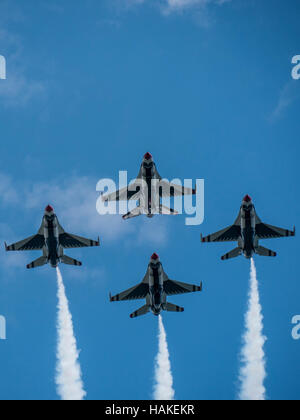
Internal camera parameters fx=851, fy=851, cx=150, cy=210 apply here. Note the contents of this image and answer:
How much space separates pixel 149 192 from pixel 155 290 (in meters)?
16.5

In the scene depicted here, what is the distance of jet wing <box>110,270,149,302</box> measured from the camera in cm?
13250

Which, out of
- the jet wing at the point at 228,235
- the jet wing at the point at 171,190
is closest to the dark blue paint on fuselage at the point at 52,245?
the jet wing at the point at 171,190

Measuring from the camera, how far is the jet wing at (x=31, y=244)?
133 meters

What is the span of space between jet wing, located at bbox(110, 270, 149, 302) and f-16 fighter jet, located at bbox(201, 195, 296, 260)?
12125mm

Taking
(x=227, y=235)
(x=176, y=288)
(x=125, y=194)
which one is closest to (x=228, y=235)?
(x=227, y=235)

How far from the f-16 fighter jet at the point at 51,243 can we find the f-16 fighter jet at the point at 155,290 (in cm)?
953

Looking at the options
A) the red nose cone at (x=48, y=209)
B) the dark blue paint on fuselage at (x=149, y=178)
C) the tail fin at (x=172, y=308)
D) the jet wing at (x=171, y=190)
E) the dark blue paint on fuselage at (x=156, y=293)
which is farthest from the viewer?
the jet wing at (x=171, y=190)

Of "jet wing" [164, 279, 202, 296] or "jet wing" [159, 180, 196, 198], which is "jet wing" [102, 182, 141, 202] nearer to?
"jet wing" [159, 180, 196, 198]

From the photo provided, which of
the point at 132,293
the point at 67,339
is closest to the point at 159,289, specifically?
the point at 132,293

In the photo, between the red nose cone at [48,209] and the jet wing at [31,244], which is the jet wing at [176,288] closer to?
the jet wing at [31,244]

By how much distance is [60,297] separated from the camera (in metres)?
137

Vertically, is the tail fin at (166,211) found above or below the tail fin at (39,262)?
above

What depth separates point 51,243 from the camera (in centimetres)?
12744
